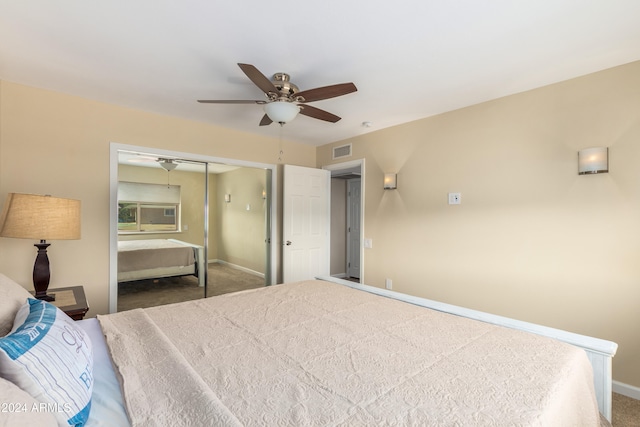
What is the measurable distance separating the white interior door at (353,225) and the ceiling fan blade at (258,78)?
3.99 metres

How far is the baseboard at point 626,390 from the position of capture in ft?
6.98

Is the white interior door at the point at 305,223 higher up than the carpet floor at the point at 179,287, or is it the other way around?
the white interior door at the point at 305,223

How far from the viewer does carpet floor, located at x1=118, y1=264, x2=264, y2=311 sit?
10.7 ft

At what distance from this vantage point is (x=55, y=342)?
94cm

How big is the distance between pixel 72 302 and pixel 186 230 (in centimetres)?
162

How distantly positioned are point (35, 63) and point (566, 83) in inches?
165

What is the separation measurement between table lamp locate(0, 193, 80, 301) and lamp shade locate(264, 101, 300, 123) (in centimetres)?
164

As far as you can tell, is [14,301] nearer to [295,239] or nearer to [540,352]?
[540,352]

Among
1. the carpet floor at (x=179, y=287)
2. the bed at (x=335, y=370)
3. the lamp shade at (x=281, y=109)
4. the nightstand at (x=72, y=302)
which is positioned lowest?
the carpet floor at (x=179, y=287)

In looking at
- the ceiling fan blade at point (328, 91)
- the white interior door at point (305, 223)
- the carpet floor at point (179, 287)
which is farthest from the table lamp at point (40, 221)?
the white interior door at point (305, 223)

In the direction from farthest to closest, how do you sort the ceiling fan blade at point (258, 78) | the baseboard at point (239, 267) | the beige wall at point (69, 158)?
the baseboard at point (239, 267) < the beige wall at point (69, 158) < the ceiling fan blade at point (258, 78)

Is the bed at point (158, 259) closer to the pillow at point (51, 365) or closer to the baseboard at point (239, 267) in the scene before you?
the baseboard at point (239, 267)

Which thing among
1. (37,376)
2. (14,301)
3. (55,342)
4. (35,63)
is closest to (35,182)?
(35,63)

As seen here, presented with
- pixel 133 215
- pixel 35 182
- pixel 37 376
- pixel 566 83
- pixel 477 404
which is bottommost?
pixel 477 404
